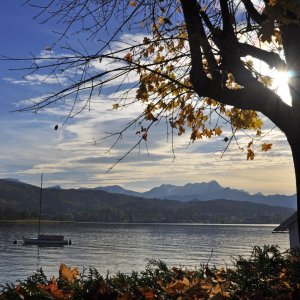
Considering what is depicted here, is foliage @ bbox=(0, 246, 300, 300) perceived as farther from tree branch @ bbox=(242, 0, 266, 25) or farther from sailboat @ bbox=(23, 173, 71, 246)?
sailboat @ bbox=(23, 173, 71, 246)

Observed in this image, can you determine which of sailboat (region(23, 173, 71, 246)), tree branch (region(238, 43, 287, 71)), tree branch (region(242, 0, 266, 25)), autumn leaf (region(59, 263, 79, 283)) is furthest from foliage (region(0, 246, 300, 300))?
sailboat (region(23, 173, 71, 246))

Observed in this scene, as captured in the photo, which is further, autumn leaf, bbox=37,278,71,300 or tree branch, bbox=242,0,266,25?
tree branch, bbox=242,0,266,25

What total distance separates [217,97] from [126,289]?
3.24 metres

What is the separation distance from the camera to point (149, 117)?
8.69 m

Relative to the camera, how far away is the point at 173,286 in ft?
13.7

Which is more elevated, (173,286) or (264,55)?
(264,55)

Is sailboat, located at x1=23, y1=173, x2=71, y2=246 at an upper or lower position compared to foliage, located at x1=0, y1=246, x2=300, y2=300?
lower

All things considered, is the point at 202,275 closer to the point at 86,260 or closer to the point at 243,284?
the point at 243,284

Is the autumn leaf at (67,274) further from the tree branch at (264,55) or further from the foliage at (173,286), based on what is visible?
the tree branch at (264,55)

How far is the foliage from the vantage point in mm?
4125

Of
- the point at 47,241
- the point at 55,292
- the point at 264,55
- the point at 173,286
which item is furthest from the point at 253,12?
the point at 47,241

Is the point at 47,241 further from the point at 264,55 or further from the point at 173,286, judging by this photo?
the point at 173,286

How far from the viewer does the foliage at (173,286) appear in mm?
4125

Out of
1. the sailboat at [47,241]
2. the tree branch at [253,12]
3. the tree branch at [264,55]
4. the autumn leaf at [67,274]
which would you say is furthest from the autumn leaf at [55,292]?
the sailboat at [47,241]
